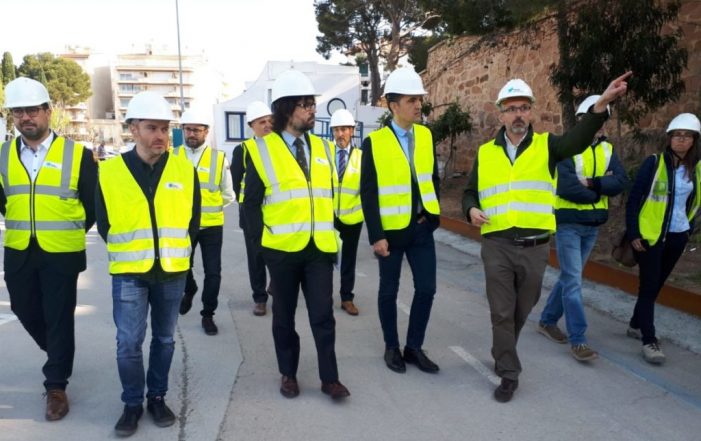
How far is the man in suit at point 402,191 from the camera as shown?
160 inches

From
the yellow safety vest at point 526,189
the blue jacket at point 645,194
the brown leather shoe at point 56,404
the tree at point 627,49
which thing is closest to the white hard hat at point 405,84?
the yellow safety vest at point 526,189

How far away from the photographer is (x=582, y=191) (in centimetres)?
439

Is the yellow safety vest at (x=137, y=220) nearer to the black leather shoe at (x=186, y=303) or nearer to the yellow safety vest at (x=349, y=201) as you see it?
the black leather shoe at (x=186, y=303)

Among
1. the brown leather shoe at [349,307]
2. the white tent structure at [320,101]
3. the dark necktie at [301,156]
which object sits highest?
the white tent structure at [320,101]

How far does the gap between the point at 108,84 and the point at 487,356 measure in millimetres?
110222

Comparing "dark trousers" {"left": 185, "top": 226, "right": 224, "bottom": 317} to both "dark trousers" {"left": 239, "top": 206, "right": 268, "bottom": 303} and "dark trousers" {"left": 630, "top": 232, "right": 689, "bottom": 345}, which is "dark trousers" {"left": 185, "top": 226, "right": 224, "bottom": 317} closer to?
"dark trousers" {"left": 239, "top": 206, "right": 268, "bottom": 303}

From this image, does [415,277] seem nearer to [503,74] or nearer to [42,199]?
[42,199]

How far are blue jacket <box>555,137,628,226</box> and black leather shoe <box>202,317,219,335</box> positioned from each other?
10.2 ft

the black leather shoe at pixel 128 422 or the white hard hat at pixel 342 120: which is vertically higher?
the white hard hat at pixel 342 120

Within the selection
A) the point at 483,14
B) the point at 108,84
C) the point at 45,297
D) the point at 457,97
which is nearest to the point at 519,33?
the point at 483,14

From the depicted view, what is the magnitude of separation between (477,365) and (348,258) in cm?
204

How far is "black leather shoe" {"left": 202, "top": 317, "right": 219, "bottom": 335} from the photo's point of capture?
5.11 metres

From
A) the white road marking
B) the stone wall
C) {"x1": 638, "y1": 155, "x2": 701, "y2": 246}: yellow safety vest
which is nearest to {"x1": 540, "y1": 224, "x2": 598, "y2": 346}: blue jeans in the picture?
{"x1": 638, "y1": 155, "x2": 701, "y2": 246}: yellow safety vest

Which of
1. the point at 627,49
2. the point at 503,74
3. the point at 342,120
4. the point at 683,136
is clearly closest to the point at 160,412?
the point at 342,120
